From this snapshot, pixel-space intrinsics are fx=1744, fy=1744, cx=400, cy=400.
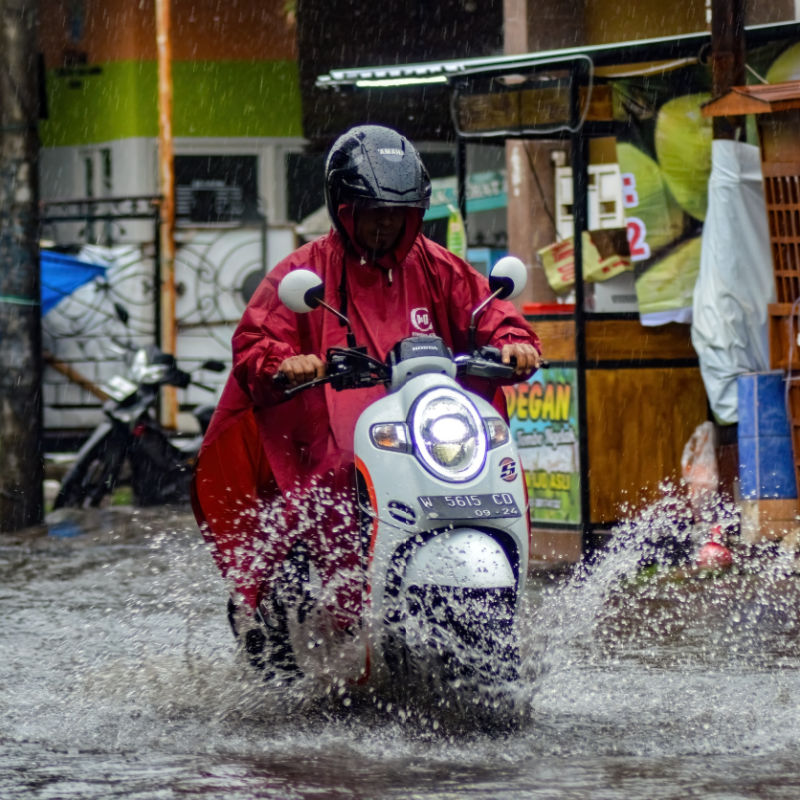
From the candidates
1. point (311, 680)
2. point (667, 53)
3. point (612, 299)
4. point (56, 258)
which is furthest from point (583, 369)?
point (56, 258)

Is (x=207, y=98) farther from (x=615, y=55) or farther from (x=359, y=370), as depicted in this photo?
(x=359, y=370)

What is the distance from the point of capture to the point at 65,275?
16172 millimetres

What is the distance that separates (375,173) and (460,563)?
3.75ft

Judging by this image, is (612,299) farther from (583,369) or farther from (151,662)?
(151,662)

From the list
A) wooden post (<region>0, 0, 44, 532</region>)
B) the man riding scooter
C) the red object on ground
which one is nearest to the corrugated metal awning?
the red object on ground

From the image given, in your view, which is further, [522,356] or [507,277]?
[507,277]

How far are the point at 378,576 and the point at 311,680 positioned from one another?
0.69 metres

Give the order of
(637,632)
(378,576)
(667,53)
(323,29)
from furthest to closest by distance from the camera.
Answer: (323,29), (667,53), (637,632), (378,576)

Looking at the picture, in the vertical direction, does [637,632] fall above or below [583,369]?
below

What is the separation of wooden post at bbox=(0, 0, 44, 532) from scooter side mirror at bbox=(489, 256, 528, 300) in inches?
244

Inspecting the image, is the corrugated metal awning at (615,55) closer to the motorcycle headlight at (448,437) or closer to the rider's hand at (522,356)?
the rider's hand at (522,356)

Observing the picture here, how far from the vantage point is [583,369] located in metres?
8.76

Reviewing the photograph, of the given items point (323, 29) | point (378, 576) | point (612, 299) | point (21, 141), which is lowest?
point (378, 576)

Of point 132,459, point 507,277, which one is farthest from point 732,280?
point 132,459
